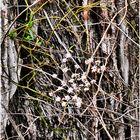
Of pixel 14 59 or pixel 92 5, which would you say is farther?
pixel 92 5

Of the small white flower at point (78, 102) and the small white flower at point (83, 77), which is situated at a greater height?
the small white flower at point (83, 77)

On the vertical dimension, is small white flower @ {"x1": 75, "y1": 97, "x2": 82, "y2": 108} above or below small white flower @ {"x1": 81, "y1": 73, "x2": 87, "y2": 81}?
below

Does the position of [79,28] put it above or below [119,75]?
above

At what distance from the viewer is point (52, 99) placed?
1.64 m

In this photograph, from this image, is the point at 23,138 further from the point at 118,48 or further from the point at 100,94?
the point at 118,48

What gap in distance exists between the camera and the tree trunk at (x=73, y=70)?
1.61 m

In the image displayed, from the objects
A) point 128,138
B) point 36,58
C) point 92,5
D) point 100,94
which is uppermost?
point 92,5

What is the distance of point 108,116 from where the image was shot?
1.66 m

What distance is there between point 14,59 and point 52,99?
0.21 metres

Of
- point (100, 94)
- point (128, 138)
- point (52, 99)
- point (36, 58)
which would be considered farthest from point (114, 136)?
point (36, 58)

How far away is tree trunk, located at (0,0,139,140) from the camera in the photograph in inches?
63.4

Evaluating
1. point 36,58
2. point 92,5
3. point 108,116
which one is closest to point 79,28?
point 92,5

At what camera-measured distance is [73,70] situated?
5.50 feet

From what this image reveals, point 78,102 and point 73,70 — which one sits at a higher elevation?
point 73,70
